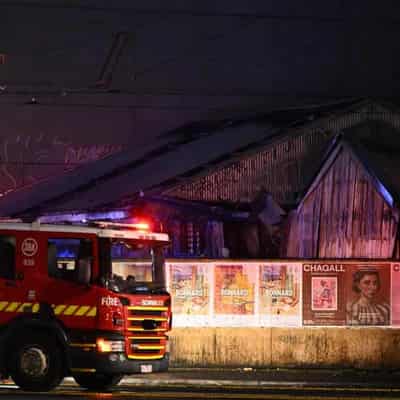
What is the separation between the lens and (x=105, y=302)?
599 inches

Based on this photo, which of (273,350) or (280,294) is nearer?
(273,350)

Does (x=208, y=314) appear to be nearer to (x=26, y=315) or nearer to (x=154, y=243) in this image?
(x=154, y=243)

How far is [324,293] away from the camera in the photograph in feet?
68.0

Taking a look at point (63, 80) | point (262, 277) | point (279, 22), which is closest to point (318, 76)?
point (279, 22)

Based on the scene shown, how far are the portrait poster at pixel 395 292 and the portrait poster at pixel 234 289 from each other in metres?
2.83

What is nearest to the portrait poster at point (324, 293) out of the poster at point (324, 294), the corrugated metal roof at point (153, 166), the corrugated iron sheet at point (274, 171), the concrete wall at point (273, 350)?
the poster at point (324, 294)

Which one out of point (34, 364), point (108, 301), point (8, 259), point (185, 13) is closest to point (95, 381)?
point (34, 364)

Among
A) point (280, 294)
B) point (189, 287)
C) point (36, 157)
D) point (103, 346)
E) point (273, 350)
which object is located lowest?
point (273, 350)

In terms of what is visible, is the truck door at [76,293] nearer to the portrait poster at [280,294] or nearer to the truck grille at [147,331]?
the truck grille at [147,331]

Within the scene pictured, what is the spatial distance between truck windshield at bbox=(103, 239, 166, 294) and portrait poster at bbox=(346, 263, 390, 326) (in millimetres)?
5831

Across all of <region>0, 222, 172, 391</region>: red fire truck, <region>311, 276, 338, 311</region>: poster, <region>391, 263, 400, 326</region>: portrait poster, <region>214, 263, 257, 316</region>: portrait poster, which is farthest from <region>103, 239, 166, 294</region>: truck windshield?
<region>391, 263, 400, 326</region>: portrait poster

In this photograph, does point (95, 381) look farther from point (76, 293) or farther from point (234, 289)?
point (234, 289)

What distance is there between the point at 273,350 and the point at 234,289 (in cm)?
146

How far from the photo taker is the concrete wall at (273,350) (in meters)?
20.5
